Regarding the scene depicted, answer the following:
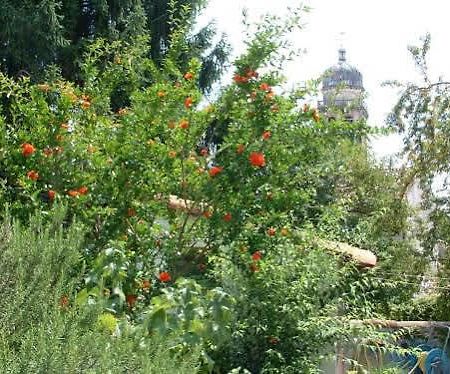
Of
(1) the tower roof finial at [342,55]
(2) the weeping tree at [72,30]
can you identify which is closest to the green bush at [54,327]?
(2) the weeping tree at [72,30]

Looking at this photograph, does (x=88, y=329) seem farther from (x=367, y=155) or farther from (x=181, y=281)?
(x=367, y=155)

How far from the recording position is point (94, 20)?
35.6 ft

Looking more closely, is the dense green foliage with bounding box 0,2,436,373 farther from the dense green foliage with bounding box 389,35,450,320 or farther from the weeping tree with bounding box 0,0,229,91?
the dense green foliage with bounding box 389,35,450,320

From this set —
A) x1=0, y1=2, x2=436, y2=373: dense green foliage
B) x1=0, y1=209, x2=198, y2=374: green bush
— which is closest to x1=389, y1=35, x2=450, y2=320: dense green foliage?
x1=0, y1=2, x2=436, y2=373: dense green foliage

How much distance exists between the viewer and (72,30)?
1076 cm

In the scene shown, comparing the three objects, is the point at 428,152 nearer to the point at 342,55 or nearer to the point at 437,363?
the point at 437,363

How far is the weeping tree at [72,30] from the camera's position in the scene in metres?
9.80

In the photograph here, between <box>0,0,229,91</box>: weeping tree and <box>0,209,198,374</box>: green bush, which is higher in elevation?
<box>0,0,229,91</box>: weeping tree

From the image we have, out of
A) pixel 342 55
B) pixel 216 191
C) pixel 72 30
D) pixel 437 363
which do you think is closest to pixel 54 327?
pixel 216 191

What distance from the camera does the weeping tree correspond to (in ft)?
32.1

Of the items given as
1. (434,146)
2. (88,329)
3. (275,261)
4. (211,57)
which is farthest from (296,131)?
(434,146)

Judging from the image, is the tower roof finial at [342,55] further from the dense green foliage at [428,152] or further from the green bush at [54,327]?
the green bush at [54,327]

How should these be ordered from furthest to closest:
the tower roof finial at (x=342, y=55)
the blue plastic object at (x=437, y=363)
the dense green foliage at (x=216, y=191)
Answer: the tower roof finial at (x=342, y=55), the blue plastic object at (x=437, y=363), the dense green foliage at (x=216, y=191)

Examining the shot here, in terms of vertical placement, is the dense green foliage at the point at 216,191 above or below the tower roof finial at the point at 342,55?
below
